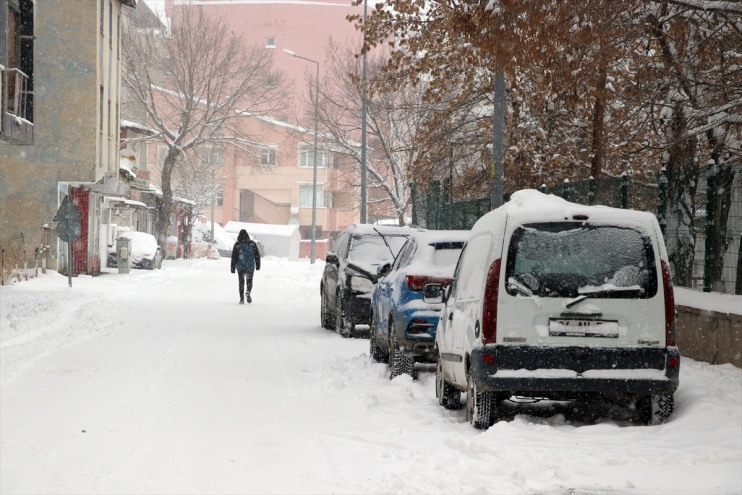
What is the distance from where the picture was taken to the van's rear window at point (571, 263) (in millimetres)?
8477

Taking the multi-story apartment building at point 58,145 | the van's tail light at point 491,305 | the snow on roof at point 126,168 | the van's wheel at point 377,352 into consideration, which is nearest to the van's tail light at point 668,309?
the van's tail light at point 491,305

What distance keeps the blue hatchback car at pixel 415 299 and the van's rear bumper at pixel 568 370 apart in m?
3.55

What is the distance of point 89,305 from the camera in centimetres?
2378

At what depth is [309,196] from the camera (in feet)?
307

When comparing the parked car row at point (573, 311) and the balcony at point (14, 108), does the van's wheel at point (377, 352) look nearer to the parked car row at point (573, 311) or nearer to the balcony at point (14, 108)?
the parked car row at point (573, 311)

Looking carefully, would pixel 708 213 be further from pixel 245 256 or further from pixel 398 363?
pixel 245 256

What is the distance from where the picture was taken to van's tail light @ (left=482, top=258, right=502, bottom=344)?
8484mm

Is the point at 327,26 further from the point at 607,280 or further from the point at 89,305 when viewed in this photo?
the point at 607,280

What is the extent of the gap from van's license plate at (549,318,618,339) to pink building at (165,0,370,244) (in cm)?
7342

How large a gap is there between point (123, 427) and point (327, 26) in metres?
95.8

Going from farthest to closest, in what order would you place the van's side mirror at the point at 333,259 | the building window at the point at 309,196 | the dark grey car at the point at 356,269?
1. the building window at the point at 309,196
2. the van's side mirror at the point at 333,259
3. the dark grey car at the point at 356,269

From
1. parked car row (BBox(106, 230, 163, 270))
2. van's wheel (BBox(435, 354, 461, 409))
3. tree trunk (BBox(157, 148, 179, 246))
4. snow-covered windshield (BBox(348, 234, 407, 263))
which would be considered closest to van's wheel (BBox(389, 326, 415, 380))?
van's wheel (BBox(435, 354, 461, 409))

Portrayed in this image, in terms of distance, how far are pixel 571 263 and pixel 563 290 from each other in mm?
218

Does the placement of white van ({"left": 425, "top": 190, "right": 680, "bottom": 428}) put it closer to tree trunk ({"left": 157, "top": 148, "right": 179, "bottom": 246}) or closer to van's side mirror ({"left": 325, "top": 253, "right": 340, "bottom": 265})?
van's side mirror ({"left": 325, "top": 253, "right": 340, "bottom": 265})
